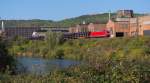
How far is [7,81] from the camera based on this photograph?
46.7 ft

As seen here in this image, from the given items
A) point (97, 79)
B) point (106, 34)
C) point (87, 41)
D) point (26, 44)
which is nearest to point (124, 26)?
point (106, 34)

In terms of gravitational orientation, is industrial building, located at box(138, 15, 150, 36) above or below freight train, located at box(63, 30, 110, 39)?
above

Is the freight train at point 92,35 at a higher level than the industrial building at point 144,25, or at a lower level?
lower

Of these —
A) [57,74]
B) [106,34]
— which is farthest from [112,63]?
[106,34]

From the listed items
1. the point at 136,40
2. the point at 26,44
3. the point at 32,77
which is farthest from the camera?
the point at 26,44

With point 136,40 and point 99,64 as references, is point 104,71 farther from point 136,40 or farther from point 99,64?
point 136,40

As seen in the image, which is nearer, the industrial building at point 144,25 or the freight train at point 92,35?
the industrial building at point 144,25

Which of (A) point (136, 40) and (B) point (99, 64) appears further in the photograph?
(A) point (136, 40)

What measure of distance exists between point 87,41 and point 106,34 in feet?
62.5

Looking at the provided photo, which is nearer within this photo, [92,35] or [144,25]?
[144,25]

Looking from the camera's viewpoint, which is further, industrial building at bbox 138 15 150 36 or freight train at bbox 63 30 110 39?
freight train at bbox 63 30 110 39

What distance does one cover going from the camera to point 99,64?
15.2 metres

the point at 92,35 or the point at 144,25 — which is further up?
the point at 144,25

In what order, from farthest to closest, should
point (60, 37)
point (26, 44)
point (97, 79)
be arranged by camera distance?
point (26, 44) < point (60, 37) < point (97, 79)
